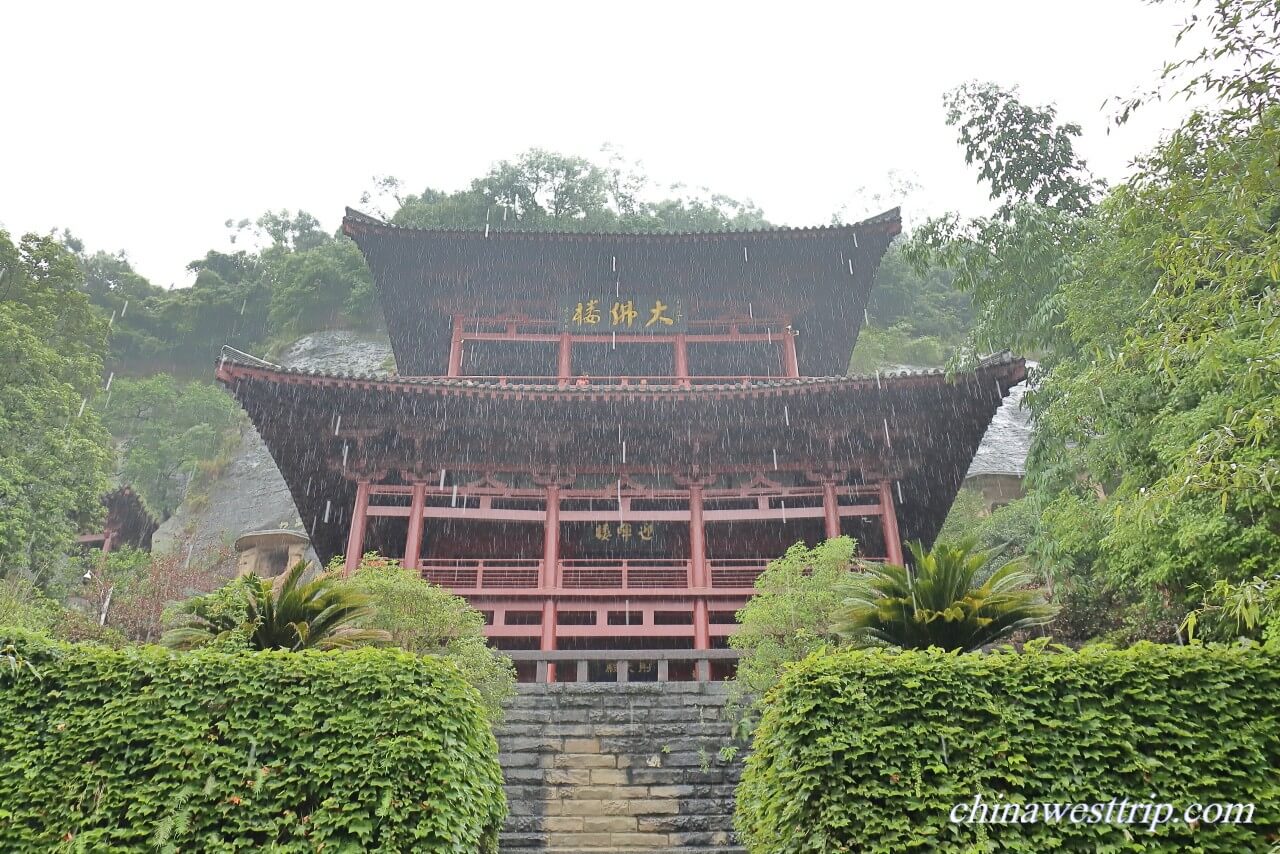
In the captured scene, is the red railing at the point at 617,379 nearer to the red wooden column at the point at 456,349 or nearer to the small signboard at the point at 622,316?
the red wooden column at the point at 456,349

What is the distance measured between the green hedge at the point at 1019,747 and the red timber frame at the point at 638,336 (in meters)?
11.7

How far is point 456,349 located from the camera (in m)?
17.2

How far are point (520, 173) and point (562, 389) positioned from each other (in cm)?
2458

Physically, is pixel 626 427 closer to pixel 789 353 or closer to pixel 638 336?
pixel 638 336

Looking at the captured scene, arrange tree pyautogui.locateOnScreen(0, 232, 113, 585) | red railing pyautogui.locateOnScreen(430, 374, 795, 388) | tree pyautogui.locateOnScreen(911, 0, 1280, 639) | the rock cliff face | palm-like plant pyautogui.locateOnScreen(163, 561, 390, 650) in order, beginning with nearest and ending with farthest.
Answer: tree pyautogui.locateOnScreen(911, 0, 1280, 639), palm-like plant pyautogui.locateOnScreen(163, 561, 390, 650), tree pyautogui.locateOnScreen(0, 232, 113, 585), red railing pyautogui.locateOnScreen(430, 374, 795, 388), the rock cliff face

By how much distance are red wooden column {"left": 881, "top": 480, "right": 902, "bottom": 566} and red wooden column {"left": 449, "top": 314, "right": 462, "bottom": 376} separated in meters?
8.35

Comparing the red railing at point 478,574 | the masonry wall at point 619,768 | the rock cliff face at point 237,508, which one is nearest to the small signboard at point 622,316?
the red railing at point 478,574

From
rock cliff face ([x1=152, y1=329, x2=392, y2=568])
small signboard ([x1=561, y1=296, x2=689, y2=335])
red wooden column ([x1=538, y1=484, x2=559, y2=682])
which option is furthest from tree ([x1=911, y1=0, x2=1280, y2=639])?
rock cliff face ([x1=152, y1=329, x2=392, y2=568])

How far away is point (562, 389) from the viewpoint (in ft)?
41.4

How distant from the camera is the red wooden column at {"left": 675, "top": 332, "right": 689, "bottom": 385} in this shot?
1686 cm

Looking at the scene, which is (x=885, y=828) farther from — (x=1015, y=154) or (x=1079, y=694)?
(x=1015, y=154)

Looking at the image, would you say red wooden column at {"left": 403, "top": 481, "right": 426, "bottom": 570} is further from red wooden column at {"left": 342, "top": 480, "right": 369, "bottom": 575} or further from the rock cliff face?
the rock cliff face

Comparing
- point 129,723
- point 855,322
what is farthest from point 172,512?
point 129,723

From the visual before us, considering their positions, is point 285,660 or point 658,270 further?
point 658,270
